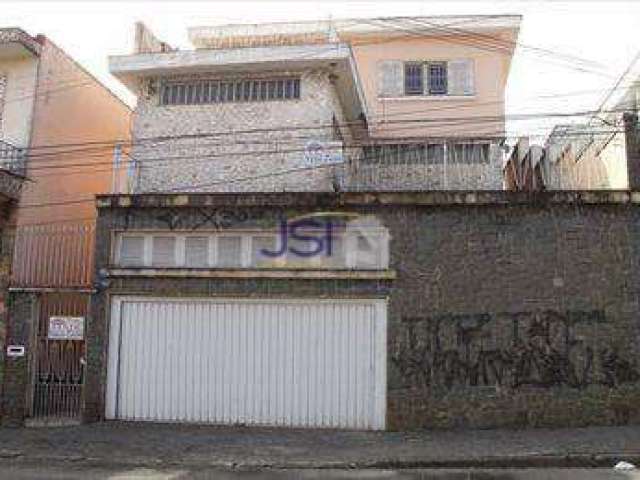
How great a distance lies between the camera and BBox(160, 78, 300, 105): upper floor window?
16.0m

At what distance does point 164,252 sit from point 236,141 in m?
3.44

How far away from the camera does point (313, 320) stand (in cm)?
1262

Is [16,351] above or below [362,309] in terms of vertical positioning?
below

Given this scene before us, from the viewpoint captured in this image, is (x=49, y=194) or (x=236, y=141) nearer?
(x=236, y=141)

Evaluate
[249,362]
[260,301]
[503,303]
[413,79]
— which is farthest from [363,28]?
[249,362]

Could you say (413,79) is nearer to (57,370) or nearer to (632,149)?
(632,149)

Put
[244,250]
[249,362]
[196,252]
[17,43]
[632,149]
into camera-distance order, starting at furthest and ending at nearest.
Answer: [17,43]
[196,252]
[244,250]
[249,362]
[632,149]

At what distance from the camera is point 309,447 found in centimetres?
1081

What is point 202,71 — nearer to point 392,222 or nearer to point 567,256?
point 392,222

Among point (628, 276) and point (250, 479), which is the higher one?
point (628, 276)

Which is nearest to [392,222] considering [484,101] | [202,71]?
[202,71]

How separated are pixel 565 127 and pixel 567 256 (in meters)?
4.16

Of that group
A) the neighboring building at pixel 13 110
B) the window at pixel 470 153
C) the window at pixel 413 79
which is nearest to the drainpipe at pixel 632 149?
the window at pixel 470 153

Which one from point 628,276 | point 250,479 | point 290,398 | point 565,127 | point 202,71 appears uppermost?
point 202,71
